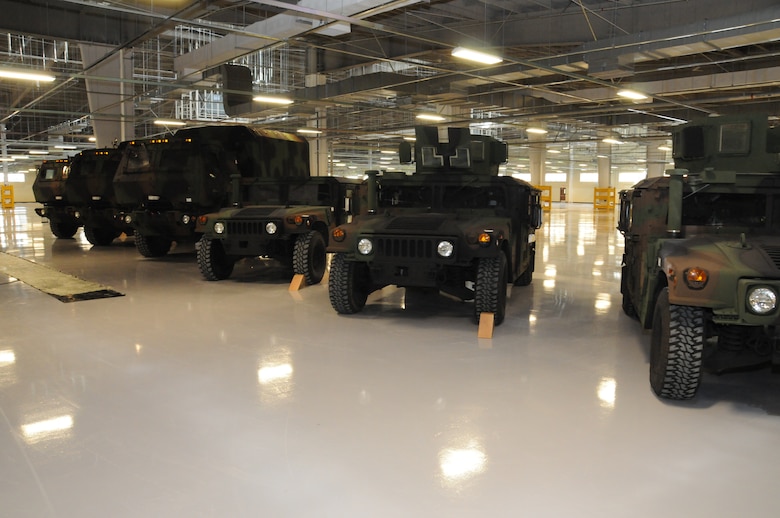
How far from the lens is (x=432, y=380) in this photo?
4387mm

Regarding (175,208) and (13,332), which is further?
(175,208)

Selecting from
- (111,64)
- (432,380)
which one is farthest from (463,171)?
(111,64)

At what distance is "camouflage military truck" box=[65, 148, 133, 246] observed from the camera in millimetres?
13164

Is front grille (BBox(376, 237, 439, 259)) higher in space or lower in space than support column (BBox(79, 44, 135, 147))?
lower

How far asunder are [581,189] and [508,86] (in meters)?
31.1

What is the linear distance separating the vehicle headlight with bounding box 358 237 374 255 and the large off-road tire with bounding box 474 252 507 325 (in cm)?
98

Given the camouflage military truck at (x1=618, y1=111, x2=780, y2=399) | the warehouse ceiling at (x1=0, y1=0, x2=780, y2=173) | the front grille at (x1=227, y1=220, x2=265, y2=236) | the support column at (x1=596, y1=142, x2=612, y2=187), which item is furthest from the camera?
the support column at (x1=596, y1=142, x2=612, y2=187)

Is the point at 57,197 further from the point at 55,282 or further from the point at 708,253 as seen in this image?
the point at 708,253

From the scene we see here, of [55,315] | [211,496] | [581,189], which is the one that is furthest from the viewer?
[581,189]

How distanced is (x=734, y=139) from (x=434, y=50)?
27.7ft

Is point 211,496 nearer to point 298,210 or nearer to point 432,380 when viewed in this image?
point 432,380

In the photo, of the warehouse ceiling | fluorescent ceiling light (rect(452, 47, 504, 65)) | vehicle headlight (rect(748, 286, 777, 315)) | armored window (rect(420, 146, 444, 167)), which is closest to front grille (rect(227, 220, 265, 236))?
armored window (rect(420, 146, 444, 167))

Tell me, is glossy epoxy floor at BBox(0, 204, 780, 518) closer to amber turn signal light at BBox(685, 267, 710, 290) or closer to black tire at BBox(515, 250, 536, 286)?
amber turn signal light at BBox(685, 267, 710, 290)

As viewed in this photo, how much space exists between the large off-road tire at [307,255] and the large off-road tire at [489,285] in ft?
9.96
